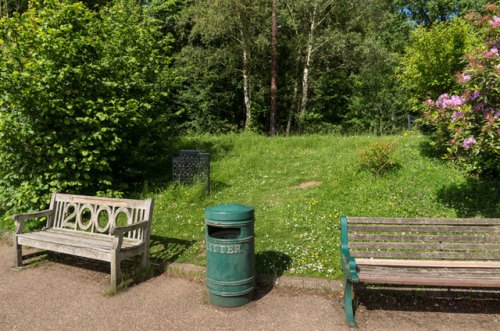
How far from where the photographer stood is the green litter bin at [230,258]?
412 centimetres

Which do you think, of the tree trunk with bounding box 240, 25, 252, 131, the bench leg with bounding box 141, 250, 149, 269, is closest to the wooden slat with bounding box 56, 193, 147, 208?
the bench leg with bounding box 141, 250, 149, 269

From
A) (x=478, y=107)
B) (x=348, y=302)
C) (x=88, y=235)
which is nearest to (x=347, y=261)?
(x=348, y=302)

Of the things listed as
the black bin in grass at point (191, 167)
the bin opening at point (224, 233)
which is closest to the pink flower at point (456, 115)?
the bin opening at point (224, 233)

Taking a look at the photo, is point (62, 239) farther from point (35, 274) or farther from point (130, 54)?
point (130, 54)

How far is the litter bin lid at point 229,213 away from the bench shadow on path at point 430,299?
161 centimetres

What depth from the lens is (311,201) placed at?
281 inches

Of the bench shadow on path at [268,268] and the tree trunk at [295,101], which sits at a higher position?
the tree trunk at [295,101]

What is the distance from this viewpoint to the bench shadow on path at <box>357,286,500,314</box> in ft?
13.3

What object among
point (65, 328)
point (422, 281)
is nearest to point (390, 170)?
point (422, 281)

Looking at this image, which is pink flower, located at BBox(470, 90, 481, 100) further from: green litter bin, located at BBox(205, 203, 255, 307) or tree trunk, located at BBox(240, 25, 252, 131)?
tree trunk, located at BBox(240, 25, 252, 131)

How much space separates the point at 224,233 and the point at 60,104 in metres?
4.16

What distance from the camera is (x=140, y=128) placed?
8.23 m

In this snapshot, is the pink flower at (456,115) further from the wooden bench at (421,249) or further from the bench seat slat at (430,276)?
the bench seat slat at (430,276)

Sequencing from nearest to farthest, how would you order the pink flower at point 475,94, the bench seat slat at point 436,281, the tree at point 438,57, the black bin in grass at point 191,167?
the bench seat slat at point 436,281 < the pink flower at point 475,94 < the black bin in grass at point 191,167 < the tree at point 438,57
